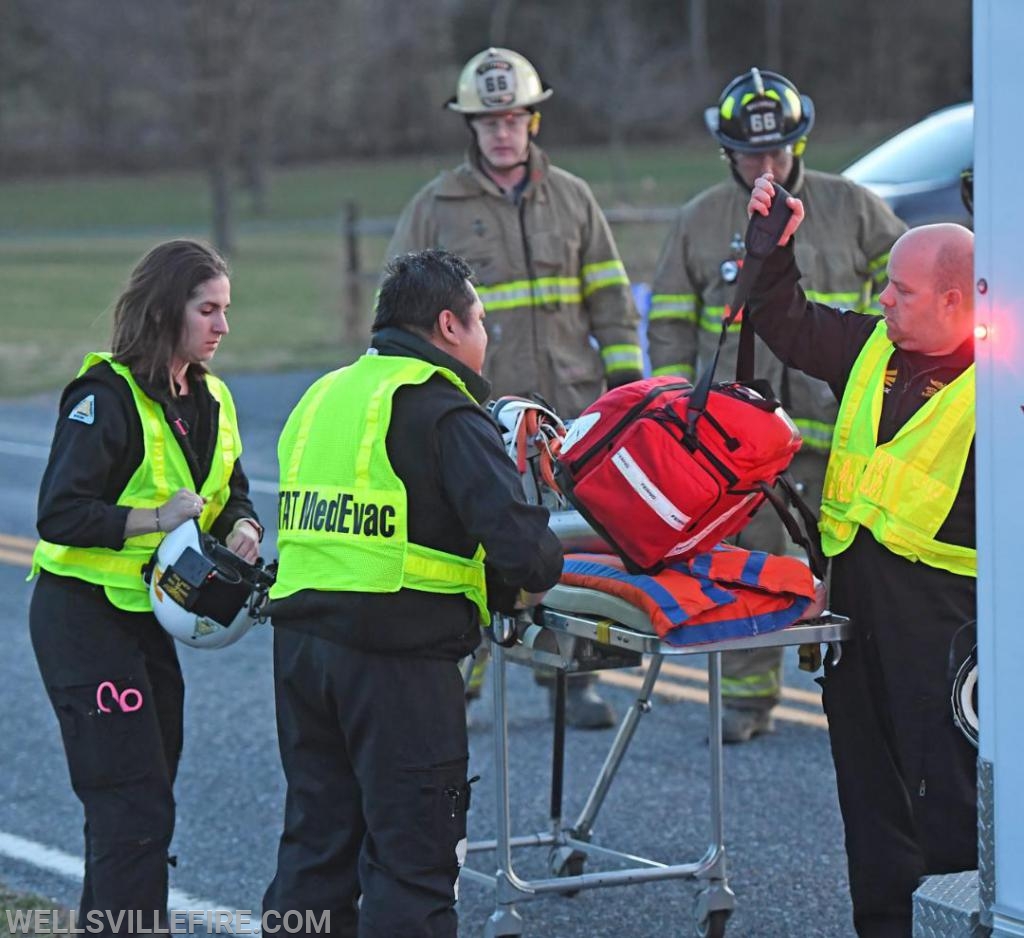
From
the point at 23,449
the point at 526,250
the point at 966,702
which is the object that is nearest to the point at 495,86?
the point at 526,250

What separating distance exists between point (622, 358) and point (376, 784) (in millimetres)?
3146

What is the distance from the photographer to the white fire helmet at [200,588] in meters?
4.26

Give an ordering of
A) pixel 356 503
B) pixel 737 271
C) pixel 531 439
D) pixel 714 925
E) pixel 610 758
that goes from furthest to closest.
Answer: pixel 737 271 → pixel 610 758 → pixel 714 925 → pixel 531 439 → pixel 356 503

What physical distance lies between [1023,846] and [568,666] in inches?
64.8

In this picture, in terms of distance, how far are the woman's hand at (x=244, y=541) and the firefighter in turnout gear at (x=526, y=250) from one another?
7.01 feet

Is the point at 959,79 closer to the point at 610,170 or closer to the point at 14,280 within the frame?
the point at 610,170

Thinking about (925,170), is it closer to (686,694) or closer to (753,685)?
(686,694)

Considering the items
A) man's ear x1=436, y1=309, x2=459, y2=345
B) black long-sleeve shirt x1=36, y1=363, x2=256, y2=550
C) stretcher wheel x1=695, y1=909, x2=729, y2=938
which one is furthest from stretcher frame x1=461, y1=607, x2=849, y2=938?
black long-sleeve shirt x1=36, y1=363, x2=256, y2=550

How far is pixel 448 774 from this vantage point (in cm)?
389

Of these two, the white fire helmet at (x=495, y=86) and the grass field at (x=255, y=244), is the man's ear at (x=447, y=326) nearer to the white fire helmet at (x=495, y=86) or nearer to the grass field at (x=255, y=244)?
the grass field at (x=255, y=244)

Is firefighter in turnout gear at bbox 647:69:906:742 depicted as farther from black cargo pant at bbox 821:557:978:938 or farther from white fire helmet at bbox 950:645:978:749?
white fire helmet at bbox 950:645:978:749

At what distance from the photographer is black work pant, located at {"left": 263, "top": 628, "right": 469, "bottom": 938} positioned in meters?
3.84

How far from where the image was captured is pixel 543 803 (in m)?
5.96

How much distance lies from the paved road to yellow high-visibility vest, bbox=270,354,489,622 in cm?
152
